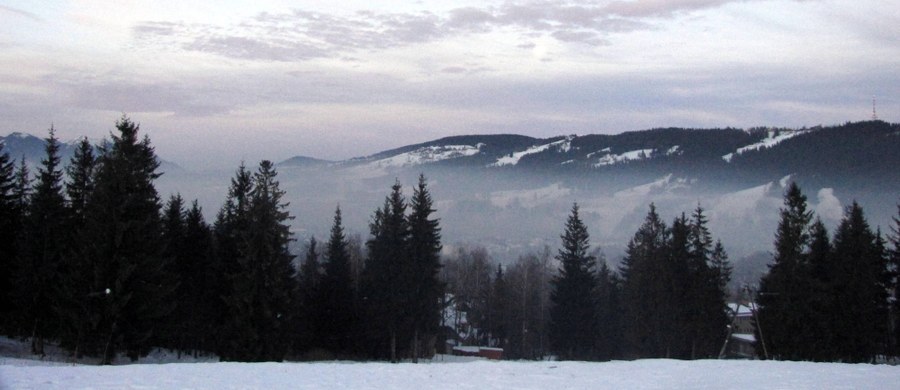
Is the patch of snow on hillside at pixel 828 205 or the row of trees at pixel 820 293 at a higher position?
the patch of snow on hillside at pixel 828 205

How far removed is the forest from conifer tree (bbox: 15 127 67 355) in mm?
88

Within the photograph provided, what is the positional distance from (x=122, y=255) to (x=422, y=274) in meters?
18.9

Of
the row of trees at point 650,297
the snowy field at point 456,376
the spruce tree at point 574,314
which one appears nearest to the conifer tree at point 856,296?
the row of trees at point 650,297

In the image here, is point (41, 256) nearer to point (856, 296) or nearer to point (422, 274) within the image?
point (422, 274)

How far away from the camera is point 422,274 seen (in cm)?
4522

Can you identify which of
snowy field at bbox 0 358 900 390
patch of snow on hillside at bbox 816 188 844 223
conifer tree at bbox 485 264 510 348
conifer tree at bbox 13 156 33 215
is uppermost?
patch of snow on hillside at bbox 816 188 844 223

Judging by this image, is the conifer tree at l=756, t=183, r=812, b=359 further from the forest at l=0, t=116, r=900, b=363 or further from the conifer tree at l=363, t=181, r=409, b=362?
the conifer tree at l=363, t=181, r=409, b=362

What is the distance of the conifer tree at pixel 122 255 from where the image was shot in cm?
3023

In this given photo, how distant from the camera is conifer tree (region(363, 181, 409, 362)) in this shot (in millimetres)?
44719

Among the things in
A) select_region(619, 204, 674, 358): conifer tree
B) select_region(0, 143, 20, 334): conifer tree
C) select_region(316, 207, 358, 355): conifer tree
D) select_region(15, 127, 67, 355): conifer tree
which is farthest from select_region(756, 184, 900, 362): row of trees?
select_region(0, 143, 20, 334): conifer tree

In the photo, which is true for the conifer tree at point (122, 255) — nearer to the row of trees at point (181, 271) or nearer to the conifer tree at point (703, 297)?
the row of trees at point (181, 271)

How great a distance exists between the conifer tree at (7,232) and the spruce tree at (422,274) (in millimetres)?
21020

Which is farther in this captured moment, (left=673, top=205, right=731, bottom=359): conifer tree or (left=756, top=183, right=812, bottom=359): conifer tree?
(left=673, top=205, right=731, bottom=359): conifer tree

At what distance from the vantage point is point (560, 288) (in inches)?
2149
